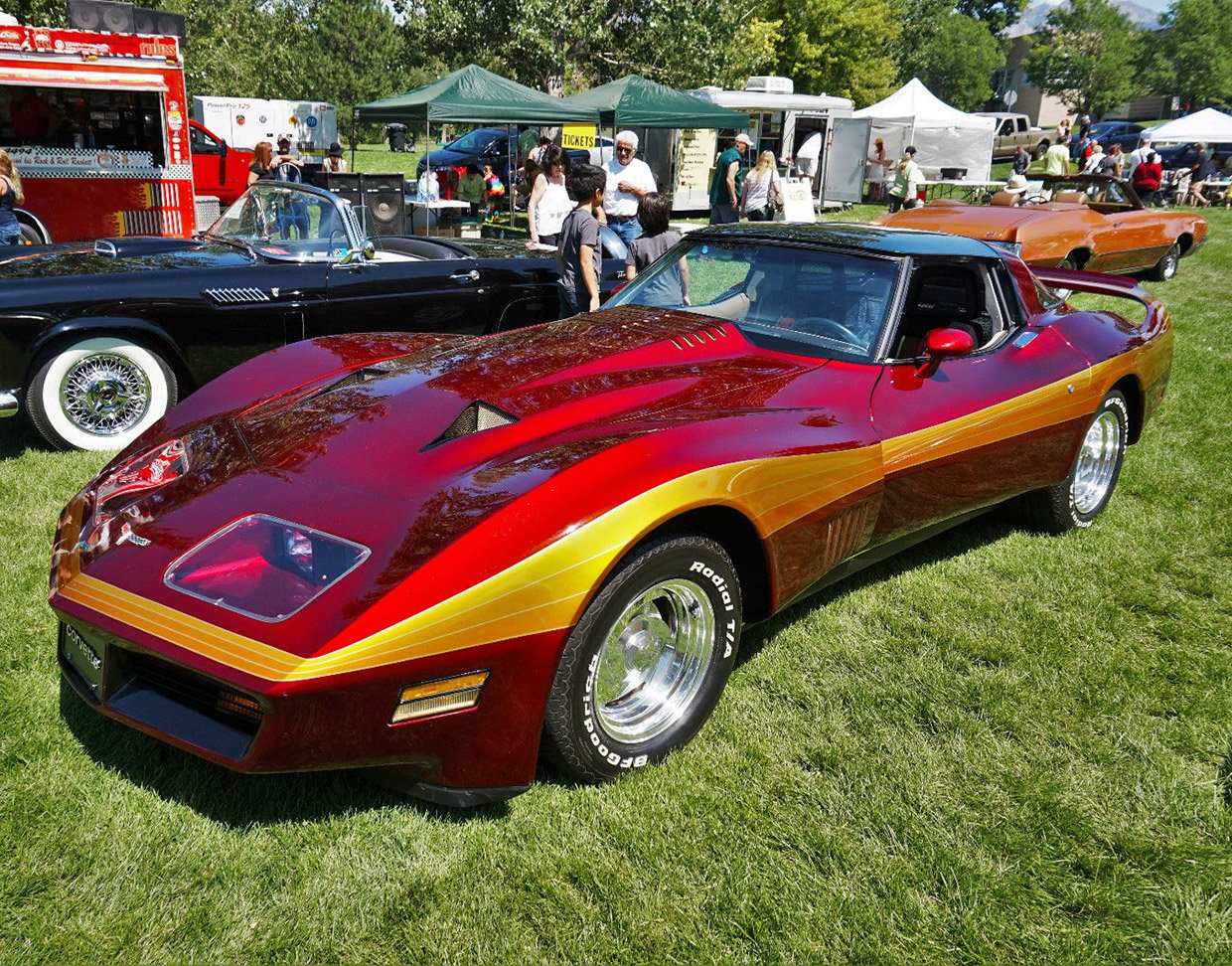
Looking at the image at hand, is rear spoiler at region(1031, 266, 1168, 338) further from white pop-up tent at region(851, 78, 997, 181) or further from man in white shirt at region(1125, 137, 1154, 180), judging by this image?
white pop-up tent at region(851, 78, 997, 181)

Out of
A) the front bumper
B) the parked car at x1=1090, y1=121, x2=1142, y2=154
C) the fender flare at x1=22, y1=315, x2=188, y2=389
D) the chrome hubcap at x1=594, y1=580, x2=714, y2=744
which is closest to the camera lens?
the front bumper

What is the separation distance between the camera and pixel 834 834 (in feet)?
8.69

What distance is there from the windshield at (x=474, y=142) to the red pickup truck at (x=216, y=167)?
21.4 ft

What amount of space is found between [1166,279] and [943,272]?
11.1 metres

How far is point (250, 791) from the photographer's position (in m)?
2.70

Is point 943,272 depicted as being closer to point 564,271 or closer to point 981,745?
point 981,745

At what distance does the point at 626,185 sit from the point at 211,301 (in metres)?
3.89

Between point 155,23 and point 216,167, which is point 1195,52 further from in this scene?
point 155,23

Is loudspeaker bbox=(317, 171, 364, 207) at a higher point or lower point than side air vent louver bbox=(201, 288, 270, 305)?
higher

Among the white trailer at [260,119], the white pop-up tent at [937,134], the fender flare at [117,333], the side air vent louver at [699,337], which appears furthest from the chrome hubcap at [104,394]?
the white trailer at [260,119]

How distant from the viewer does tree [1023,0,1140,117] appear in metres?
62.9

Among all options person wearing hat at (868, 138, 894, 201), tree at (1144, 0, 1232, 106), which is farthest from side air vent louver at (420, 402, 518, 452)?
tree at (1144, 0, 1232, 106)

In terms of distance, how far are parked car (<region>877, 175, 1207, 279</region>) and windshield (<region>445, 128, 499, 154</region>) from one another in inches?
552

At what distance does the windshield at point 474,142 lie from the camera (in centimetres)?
2368
